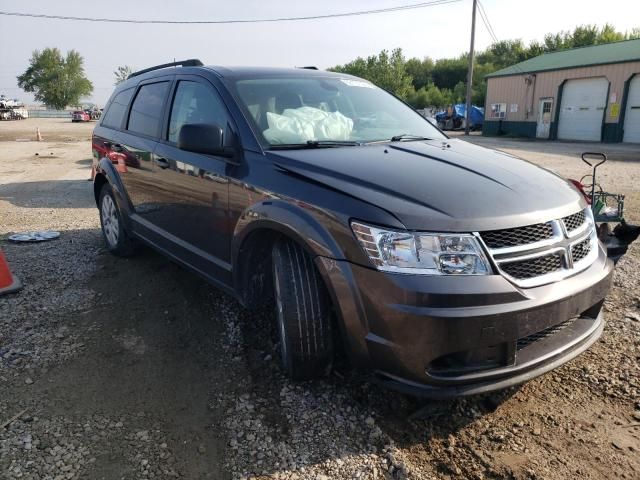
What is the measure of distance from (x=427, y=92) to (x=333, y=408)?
5863 cm

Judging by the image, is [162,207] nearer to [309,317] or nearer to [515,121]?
[309,317]

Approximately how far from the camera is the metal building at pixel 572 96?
2472 cm

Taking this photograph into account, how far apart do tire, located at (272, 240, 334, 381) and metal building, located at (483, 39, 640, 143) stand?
2676 centimetres

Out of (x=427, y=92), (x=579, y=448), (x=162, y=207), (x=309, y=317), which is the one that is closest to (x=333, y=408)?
(x=309, y=317)

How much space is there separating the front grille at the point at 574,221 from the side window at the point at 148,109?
3.10 meters

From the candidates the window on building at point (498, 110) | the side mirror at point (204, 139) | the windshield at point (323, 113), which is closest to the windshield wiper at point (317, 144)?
the windshield at point (323, 113)

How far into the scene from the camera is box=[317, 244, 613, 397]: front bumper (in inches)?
86.2

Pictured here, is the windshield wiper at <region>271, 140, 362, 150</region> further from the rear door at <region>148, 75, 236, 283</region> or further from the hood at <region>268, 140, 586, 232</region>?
the rear door at <region>148, 75, 236, 283</region>

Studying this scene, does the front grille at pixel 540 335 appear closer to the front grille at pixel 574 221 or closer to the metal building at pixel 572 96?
the front grille at pixel 574 221

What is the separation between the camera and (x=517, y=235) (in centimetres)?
235

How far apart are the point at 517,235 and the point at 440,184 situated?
1.48ft

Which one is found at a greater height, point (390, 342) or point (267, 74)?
point (267, 74)

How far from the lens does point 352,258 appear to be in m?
2.36

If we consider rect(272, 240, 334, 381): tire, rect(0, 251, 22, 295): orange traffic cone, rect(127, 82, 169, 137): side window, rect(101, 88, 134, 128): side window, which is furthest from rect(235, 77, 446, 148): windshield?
rect(0, 251, 22, 295): orange traffic cone
